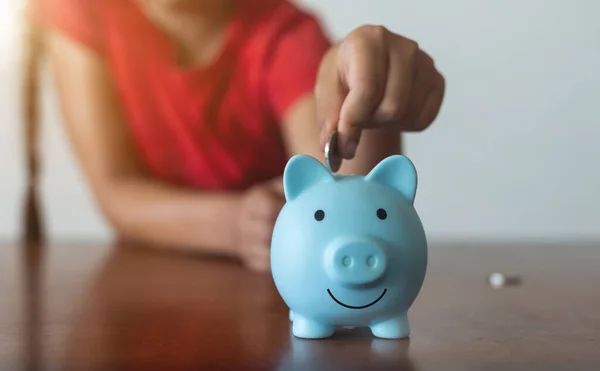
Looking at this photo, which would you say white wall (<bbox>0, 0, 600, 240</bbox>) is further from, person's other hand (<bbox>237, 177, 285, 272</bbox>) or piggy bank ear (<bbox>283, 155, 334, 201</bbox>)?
piggy bank ear (<bbox>283, 155, 334, 201</bbox>)

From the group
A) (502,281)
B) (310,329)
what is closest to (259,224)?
(502,281)

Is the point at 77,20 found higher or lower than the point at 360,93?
higher

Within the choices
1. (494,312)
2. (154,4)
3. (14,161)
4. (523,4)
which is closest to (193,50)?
(154,4)

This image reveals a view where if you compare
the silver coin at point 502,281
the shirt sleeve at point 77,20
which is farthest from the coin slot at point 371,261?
the shirt sleeve at point 77,20

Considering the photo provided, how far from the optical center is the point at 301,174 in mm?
469

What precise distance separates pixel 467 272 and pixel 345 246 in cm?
43

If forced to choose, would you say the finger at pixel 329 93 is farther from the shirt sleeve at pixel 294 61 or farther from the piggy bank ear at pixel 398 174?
the shirt sleeve at pixel 294 61

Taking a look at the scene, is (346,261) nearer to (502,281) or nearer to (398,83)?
(398,83)

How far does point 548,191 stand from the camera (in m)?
1.21

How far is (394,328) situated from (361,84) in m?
0.18

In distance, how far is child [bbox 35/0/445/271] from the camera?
112cm

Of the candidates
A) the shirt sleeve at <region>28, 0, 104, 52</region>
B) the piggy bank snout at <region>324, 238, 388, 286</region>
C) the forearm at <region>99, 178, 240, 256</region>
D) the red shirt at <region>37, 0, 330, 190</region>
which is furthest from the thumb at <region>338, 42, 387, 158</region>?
the shirt sleeve at <region>28, 0, 104, 52</region>

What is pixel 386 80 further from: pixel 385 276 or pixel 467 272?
pixel 467 272

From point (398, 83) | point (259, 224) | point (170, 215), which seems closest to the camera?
point (398, 83)
